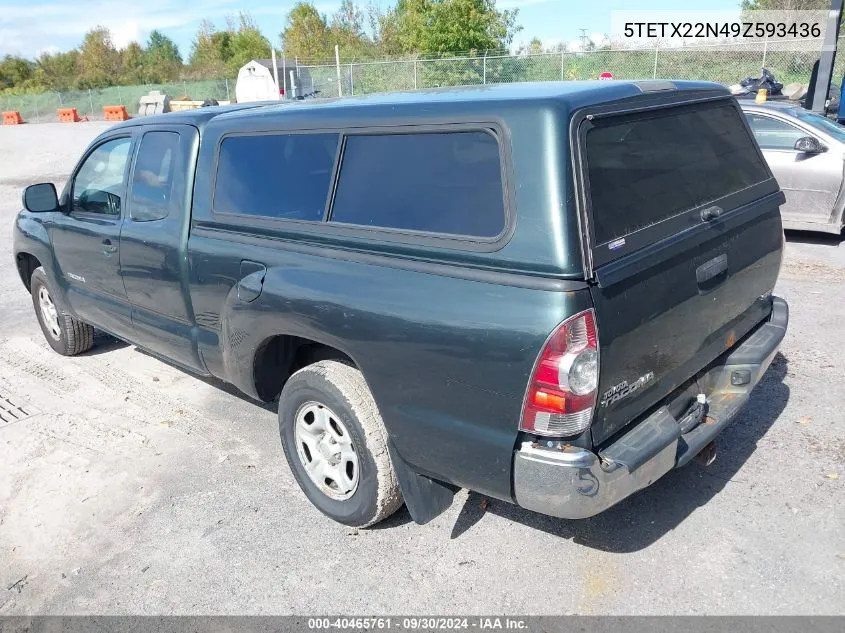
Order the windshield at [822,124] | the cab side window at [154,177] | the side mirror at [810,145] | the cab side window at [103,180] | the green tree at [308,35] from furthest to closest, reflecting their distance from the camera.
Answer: the green tree at [308,35], the windshield at [822,124], the side mirror at [810,145], the cab side window at [103,180], the cab side window at [154,177]

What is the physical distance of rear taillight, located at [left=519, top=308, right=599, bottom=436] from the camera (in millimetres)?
2297

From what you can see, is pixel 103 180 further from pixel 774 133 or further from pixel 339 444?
pixel 774 133

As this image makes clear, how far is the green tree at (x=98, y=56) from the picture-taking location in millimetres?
72375

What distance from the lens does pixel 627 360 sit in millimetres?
2492

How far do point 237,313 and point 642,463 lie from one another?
6.81ft

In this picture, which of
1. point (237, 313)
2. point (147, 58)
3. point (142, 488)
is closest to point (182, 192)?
point (237, 313)

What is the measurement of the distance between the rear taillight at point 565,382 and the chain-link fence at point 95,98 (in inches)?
1689

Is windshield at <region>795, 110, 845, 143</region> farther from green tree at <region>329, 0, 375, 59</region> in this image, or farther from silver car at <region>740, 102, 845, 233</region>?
green tree at <region>329, 0, 375, 59</region>

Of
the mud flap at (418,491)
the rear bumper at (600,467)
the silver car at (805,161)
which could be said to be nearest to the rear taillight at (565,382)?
the rear bumper at (600,467)

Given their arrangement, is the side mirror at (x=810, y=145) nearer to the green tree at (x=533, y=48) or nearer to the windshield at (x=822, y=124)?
the windshield at (x=822, y=124)

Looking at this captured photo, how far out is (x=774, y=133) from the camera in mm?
8180

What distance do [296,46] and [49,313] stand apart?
58.1 metres

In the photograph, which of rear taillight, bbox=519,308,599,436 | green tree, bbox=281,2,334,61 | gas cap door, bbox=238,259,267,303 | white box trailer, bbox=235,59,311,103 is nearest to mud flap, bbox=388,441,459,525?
rear taillight, bbox=519,308,599,436

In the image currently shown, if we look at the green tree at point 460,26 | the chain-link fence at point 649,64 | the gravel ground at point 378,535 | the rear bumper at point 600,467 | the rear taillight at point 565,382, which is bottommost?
the gravel ground at point 378,535
